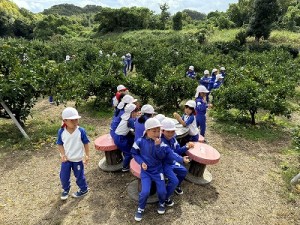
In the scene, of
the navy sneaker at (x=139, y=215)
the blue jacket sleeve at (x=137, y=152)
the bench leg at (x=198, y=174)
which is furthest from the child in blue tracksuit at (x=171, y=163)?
the bench leg at (x=198, y=174)

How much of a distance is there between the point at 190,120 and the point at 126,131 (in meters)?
1.44

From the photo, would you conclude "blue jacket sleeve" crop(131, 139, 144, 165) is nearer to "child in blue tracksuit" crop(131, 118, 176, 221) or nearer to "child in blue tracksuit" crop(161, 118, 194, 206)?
"child in blue tracksuit" crop(131, 118, 176, 221)

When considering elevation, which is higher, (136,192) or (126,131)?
(126,131)

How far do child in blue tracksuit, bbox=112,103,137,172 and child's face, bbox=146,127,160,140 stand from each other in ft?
4.94

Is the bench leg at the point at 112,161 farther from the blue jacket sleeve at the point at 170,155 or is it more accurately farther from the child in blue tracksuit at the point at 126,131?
the blue jacket sleeve at the point at 170,155

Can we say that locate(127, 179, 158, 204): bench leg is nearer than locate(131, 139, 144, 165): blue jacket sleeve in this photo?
No

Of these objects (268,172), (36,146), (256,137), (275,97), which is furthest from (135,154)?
(275,97)

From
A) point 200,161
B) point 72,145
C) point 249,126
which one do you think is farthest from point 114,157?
point 249,126

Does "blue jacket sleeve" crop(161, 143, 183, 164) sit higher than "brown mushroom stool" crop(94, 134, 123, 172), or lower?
higher

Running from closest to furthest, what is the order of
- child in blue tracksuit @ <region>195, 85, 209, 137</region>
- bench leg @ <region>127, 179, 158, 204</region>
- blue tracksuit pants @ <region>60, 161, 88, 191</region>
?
blue tracksuit pants @ <region>60, 161, 88, 191</region> → bench leg @ <region>127, 179, 158, 204</region> → child in blue tracksuit @ <region>195, 85, 209, 137</region>

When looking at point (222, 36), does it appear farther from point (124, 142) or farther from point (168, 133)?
point (168, 133)

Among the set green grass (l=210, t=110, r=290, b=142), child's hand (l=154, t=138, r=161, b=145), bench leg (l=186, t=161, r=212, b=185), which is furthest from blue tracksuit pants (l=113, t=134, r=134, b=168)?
green grass (l=210, t=110, r=290, b=142)

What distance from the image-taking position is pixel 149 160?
4.97 m

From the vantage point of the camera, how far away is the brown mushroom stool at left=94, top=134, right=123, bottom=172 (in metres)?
6.55
